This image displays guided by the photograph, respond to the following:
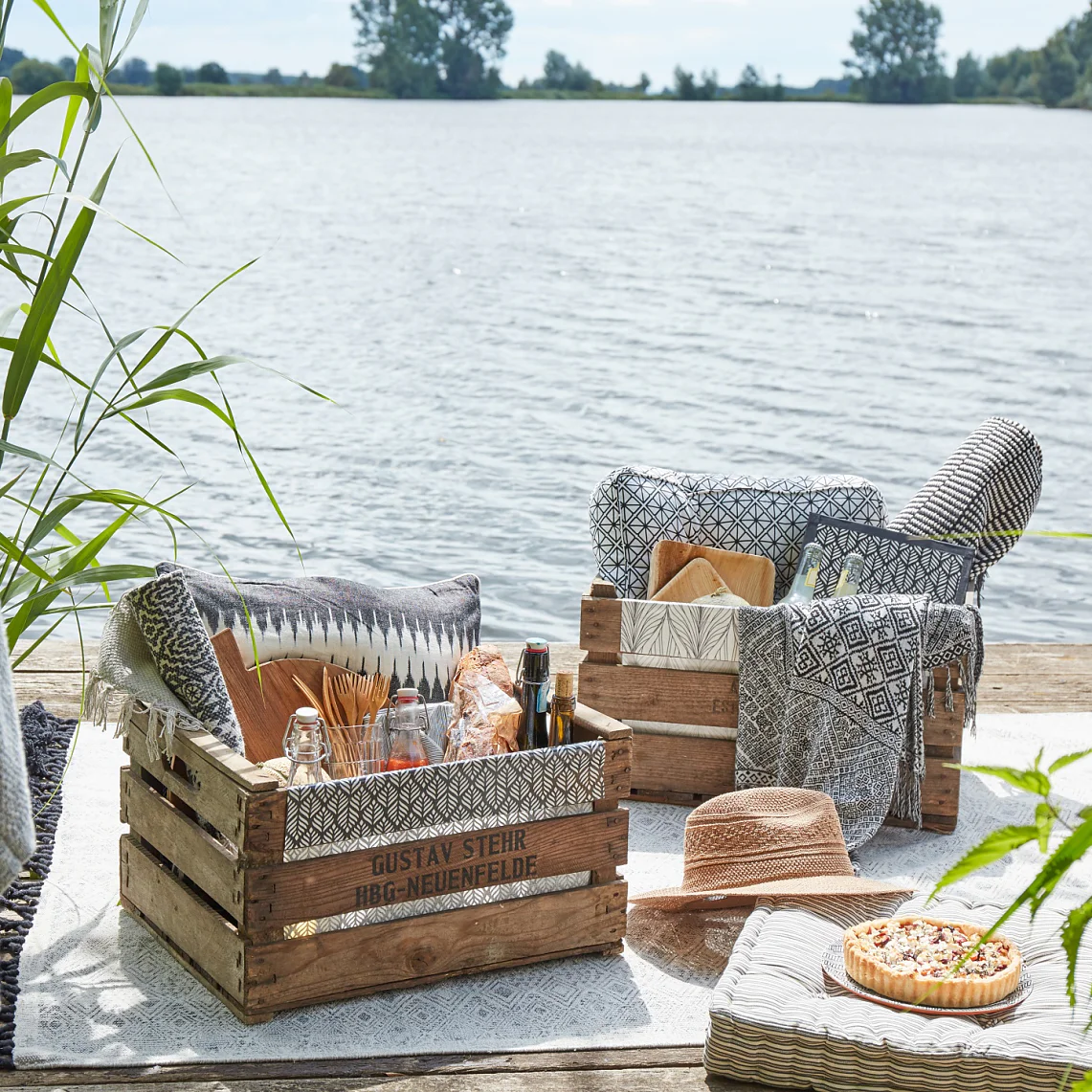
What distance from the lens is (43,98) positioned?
5.68ft

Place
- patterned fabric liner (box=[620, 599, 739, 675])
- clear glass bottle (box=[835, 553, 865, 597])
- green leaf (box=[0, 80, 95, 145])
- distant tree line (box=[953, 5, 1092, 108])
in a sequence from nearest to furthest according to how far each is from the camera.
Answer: green leaf (box=[0, 80, 95, 145]) → patterned fabric liner (box=[620, 599, 739, 675]) → clear glass bottle (box=[835, 553, 865, 597]) → distant tree line (box=[953, 5, 1092, 108])

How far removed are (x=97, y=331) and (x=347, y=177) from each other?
16.3m

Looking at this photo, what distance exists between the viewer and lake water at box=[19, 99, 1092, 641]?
22.2ft

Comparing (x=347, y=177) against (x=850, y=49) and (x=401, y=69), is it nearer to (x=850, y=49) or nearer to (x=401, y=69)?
(x=401, y=69)

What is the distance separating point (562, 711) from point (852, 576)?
1043 millimetres

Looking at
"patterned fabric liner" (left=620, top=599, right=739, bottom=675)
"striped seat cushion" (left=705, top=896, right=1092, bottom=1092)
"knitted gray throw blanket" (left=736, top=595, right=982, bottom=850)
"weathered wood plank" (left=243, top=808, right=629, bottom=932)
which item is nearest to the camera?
"striped seat cushion" (left=705, top=896, right=1092, bottom=1092)

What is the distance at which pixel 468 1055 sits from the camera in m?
2.10

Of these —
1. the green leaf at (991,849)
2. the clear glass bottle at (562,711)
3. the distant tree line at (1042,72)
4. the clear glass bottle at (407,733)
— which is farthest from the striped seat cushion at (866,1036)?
the distant tree line at (1042,72)

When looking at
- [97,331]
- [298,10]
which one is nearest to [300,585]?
[97,331]

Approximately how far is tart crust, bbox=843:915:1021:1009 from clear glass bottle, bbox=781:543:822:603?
3.81 feet

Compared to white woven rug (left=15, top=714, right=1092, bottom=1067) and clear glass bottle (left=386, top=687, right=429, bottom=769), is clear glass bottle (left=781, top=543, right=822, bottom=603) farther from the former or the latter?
clear glass bottle (left=386, top=687, right=429, bottom=769)

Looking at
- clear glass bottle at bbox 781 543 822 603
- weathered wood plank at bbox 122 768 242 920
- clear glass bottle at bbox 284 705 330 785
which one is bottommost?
weathered wood plank at bbox 122 768 242 920

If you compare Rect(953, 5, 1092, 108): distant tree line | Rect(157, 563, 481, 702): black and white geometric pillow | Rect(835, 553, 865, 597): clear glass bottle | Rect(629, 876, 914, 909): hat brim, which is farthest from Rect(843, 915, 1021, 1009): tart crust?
Rect(953, 5, 1092, 108): distant tree line

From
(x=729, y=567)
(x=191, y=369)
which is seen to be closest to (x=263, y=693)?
(x=191, y=369)
